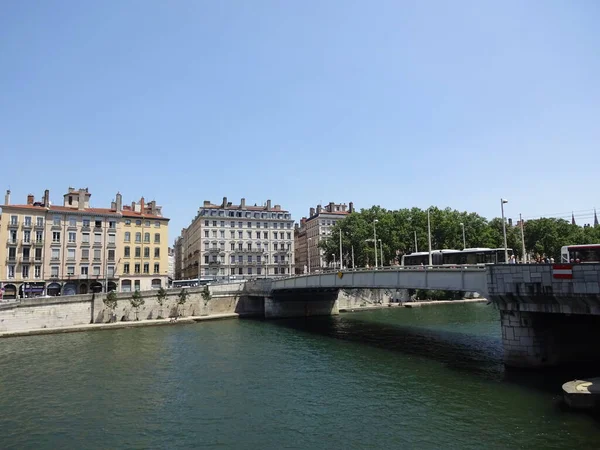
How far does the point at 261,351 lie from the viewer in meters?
39.9

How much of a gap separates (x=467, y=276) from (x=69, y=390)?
28.9 m

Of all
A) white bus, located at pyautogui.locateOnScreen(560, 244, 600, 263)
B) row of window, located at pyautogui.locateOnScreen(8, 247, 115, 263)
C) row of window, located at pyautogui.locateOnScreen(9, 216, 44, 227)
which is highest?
row of window, located at pyautogui.locateOnScreen(9, 216, 44, 227)

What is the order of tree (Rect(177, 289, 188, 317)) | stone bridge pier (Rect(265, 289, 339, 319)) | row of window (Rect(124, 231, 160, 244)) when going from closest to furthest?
tree (Rect(177, 289, 188, 317)) < stone bridge pier (Rect(265, 289, 339, 319)) < row of window (Rect(124, 231, 160, 244))

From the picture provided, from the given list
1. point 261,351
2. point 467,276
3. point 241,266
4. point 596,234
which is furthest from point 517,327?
point 596,234

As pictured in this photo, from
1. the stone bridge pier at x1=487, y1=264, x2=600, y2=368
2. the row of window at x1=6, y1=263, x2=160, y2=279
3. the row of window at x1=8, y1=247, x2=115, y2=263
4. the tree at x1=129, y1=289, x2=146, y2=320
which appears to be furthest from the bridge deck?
the row of window at x1=8, y1=247, x2=115, y2=263

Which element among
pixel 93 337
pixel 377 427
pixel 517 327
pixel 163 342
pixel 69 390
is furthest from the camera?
pixel 93 337

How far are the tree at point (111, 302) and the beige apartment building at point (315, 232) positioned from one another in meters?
71.3

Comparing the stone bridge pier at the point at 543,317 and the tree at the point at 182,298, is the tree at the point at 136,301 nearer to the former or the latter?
the tree at the point at 182,298

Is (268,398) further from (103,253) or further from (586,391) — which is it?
(103,253)

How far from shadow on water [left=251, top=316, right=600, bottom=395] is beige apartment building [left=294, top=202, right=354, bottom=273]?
230ft

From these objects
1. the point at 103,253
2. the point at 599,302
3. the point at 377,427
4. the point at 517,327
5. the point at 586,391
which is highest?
the point at 103,253

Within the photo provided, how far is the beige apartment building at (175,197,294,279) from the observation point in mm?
110938

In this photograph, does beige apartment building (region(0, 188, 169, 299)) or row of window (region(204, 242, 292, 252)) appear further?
row of window (region(204, 242, 292, 252))

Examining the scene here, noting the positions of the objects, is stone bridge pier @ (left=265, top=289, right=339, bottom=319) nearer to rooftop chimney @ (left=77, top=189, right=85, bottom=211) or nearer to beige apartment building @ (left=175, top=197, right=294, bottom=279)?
beige apartment building @ (left=175, top=197, right=294, bottom=279)
